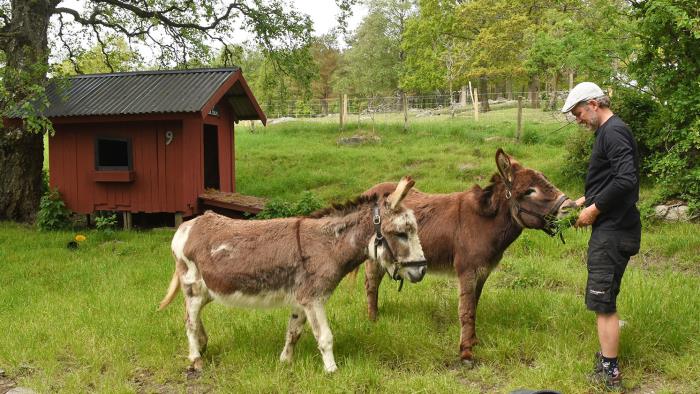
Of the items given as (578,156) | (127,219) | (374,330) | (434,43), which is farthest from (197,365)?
(434,43)

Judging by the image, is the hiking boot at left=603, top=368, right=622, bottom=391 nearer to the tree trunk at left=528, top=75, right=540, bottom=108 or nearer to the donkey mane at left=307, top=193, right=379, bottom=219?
the donkey mane at left=307, top=193, right=379, bottom=219

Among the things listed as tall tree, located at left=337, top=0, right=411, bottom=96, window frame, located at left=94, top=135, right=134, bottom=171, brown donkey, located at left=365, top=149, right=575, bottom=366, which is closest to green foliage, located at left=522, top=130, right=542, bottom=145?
window frame, located at left=94, top=135, right=134, bottom=171

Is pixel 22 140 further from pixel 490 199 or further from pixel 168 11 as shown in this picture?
pixel 490 199

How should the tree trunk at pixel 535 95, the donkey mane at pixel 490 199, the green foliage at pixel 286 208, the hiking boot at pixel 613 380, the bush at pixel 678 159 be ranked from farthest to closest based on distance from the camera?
the tree trunk at pixel 535 95
the green foliage at pixel 286 208
the bush at pixel 678 159
the donkey mane at pixel 490 199
the hiking boot at pixel 613 380

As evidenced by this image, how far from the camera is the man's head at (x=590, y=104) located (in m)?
4.21

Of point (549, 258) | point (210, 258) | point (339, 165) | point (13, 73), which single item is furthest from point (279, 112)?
point (210, 258)

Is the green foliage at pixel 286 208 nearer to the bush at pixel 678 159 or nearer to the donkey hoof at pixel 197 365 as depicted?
the donkey hoof at pixel 197 365

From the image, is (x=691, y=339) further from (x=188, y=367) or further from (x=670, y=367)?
(x=188, y=367)

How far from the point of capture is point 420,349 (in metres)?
5.12

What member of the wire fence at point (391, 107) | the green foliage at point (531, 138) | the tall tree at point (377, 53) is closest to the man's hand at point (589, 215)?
the green foliage at point (531, 138)

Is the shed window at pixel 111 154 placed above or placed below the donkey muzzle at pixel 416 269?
above

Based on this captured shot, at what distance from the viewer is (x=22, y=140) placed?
12.6 metres

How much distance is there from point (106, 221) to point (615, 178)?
35.6 ft

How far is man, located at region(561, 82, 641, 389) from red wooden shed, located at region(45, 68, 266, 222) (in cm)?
858
